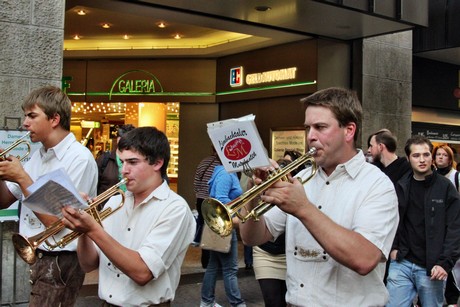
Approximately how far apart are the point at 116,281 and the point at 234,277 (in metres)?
4.00

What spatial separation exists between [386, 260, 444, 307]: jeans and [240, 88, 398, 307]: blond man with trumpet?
277 cm

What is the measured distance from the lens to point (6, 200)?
394 centimetres

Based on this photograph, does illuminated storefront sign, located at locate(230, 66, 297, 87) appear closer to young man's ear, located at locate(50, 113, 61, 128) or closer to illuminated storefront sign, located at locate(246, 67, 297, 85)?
illuminated storefront sign, located at locate(246, 67, 297, 85)

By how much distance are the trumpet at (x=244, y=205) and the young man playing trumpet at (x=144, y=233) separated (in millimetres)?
284

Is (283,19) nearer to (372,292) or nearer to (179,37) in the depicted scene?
(179,37)

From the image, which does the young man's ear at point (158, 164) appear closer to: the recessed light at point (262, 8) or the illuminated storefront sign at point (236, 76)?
the recessed light at point (262, 8)

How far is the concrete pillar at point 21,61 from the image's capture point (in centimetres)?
638

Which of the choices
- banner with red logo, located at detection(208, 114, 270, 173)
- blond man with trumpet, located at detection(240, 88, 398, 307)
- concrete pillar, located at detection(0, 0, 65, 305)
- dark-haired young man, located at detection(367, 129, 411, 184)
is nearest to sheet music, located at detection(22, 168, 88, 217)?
banner with red logo, located at detection(208, 114, 270, 173)

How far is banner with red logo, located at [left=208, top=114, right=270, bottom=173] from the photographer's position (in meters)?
2.53

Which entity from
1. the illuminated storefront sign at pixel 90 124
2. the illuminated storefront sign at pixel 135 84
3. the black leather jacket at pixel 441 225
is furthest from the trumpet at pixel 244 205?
the illuminated storefront sign at pixel 90 124

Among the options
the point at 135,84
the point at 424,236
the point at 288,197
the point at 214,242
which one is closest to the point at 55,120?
the point at 288,197

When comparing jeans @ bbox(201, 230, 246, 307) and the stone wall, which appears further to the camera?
jeans @ bbox(201, 230, 246, 307)

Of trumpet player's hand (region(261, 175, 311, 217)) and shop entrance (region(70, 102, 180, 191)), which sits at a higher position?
→ shop entrance (region(70, 102, 180, 191))

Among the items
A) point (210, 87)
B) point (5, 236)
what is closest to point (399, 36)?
point (210, 87)
